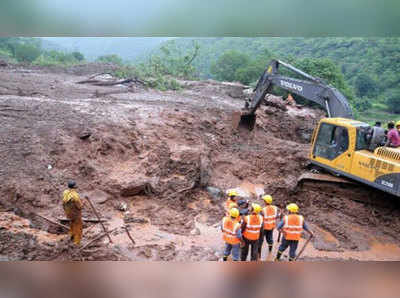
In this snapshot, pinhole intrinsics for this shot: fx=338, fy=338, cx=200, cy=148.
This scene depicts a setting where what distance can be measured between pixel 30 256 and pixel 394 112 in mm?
25894

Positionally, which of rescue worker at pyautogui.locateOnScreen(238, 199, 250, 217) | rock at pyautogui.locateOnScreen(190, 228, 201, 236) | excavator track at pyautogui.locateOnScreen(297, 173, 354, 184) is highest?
rescue worker at pyautogui.locateOnScreen(238, 199, 250, 217)

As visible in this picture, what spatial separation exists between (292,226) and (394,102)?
2382 centimetres

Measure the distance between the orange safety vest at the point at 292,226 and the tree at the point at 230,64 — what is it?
85.3ft

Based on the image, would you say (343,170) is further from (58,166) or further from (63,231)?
(58,166)

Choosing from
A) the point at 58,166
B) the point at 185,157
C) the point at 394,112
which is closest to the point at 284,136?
the point at 185,157

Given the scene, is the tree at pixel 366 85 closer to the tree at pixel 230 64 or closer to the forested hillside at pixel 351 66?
the forested hillside at pixel 351 66

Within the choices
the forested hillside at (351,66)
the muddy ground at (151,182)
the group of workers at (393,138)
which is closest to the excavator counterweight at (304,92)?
the muddy ground at (151,182)

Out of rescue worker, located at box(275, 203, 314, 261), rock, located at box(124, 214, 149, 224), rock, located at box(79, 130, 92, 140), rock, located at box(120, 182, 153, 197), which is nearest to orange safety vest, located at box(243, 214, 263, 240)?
rescue worker, located at box(275, 203, 314, 261)

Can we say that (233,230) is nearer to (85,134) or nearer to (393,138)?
(393,138)

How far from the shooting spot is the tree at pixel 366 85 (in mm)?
27281

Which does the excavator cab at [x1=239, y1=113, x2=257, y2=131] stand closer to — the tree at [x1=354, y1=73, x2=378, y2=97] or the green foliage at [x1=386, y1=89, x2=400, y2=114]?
the green foliage at [x1=386, y1=89, x2=400, y2=114]

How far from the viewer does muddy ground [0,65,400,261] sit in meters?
6.36

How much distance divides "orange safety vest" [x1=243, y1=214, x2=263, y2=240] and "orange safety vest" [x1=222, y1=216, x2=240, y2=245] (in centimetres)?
20

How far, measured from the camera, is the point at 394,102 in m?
24.9
